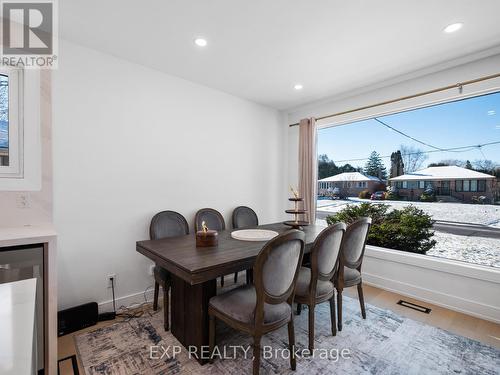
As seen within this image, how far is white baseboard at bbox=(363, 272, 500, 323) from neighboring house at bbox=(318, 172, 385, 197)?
3.91 ft

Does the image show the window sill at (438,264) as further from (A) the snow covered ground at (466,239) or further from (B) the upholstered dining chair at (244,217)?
(B) the upholstered dining chair at (244,217)

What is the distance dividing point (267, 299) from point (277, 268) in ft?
0.68

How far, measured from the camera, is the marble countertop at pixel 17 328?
0.58m

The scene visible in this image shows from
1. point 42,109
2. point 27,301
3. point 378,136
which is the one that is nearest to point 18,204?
point 42,109

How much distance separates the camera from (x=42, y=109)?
2170mm

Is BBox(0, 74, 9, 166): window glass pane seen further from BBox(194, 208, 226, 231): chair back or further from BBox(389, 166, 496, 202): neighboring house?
BBox(389, 166, 496, 202): neighboring house

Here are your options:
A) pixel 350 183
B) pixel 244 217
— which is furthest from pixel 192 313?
pixel 350 183

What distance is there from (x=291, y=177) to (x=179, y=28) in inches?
115

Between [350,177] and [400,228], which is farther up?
[350,177]

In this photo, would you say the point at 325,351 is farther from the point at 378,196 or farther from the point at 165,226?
the point at 378,196

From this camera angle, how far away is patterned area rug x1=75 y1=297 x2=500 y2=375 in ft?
5.81

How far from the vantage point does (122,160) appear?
8.68 feet

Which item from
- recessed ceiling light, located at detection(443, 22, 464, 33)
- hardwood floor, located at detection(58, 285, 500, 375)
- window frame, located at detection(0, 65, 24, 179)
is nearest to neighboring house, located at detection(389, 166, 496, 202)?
hardwood floor, located at detection(58, 285, 500, 375)

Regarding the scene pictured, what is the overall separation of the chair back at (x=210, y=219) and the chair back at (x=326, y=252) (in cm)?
160
